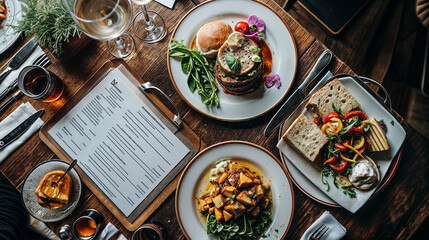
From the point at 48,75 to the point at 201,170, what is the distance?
950mm

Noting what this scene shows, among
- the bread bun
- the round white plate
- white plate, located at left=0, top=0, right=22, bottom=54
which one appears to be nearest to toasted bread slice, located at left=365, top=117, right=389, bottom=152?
the bread bun

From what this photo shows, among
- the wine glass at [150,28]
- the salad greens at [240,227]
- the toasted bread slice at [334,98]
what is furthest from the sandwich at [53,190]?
the toasted bread slice at [334,98]

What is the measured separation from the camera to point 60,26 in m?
1.61

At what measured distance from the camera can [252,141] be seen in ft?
5.39

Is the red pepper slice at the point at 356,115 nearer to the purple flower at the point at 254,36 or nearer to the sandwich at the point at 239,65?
the sandwich at the point at 239,65

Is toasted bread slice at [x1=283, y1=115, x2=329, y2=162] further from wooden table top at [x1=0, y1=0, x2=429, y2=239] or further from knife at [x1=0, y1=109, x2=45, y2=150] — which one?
knife at [x1=0, y1=109, x2=45, y2=150]

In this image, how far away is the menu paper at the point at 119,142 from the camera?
163cm

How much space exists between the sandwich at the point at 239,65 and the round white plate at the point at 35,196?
94 cm

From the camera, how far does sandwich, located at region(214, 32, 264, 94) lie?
1.55 m

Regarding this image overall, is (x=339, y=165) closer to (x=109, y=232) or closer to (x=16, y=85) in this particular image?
(x=109, y=232)

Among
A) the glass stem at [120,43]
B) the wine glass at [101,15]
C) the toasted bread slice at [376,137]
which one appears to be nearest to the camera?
the wine glass at [101,15]

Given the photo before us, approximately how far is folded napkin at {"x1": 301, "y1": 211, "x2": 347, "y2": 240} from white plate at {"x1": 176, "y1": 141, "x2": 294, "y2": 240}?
13 centimetres

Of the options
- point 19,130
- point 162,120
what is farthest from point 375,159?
point 19,130

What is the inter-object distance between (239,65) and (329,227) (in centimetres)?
96
